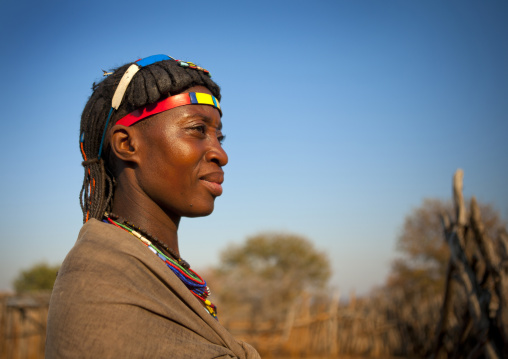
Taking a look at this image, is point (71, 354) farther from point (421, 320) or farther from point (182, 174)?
point (421, 320)

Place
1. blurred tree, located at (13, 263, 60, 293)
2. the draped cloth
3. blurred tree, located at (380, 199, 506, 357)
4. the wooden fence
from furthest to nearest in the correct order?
blurred tree, located at (13, 263, 60, 293) < blurred tree, located at (380, 199, 506, 357) < the wooden fence < the draped cloth

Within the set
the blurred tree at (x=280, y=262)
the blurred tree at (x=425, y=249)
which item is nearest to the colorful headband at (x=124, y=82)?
the blurred tree at (x=425, y=249)

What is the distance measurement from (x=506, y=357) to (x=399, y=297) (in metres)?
10.6

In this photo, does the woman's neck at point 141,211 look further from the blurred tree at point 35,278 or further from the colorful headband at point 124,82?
the blurred tree at point 35,278

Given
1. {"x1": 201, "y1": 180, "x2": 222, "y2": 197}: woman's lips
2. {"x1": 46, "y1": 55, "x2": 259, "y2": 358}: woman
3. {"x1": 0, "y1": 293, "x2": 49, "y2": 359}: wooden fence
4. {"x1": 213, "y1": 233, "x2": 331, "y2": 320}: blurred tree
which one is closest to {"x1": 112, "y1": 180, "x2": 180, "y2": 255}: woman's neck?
{"x1": 46, "y1": 55, "x2": 259, "y2": 358}: woman

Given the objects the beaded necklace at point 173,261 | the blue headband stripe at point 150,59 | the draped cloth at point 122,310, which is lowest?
the draped cloth at point 122,310

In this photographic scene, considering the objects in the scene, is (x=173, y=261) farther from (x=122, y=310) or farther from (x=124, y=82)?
(x=124, y=82)

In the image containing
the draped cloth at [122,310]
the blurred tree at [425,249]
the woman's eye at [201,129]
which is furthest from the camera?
the blurred tree at [425,249]

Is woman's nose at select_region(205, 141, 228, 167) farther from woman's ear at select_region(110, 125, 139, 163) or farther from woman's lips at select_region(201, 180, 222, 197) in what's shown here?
woman's ear at select_region(110, 125, 139, 163)

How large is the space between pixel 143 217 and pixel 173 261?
23 cm

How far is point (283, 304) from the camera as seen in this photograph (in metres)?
33.4

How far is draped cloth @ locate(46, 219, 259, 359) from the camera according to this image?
4.36 ft

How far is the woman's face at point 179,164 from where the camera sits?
1.82 m

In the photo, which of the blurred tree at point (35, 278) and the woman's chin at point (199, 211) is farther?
the blurred tree at point (35, 278)
